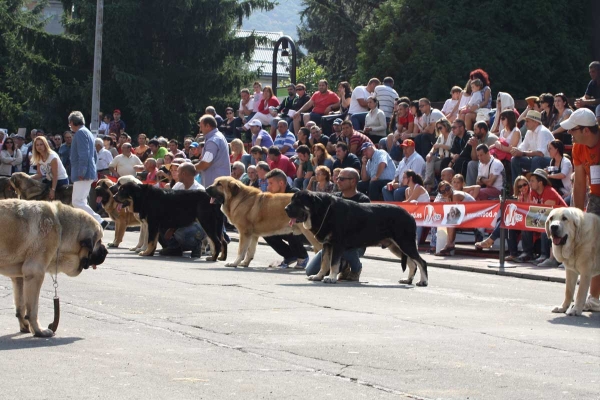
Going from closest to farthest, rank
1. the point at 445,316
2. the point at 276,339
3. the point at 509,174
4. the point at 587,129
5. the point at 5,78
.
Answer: the point at 276,339 < the point at 445,316 < the point at 587,129 < the point at 509,174 < the point at 5,78

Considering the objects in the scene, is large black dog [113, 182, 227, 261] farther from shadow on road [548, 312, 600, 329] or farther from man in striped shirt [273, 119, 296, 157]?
man in striped shirt [273, 119, 296, 157]

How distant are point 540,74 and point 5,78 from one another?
1118 inches

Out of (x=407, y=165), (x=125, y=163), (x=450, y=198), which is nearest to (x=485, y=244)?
(x=450, y=198)

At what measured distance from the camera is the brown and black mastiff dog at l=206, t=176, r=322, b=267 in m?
16.8

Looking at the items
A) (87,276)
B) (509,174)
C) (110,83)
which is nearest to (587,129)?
(87,276)

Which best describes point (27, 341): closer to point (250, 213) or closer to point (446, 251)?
point (250, 213)

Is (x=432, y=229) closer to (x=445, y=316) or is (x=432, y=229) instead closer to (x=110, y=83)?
(x=445, y=316)

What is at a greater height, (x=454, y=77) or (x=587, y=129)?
(x=454, y=77)

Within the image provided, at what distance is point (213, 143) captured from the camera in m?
19.7

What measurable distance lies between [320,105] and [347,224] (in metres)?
13.7

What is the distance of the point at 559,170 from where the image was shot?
62.4ft

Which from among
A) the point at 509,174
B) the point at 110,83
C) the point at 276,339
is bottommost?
the point at 276,339

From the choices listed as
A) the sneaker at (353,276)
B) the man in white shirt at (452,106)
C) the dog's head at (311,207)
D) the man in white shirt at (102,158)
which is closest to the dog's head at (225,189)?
the dog's head at (311,207)

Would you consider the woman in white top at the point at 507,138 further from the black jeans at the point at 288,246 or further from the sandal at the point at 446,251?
the black jeans at the point at 288,246
